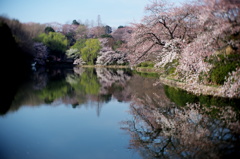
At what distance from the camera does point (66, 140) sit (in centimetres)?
548

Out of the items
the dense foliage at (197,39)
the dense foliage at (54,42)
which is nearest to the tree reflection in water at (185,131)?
the dense foliage at (197,39)

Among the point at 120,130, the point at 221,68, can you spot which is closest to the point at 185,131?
the point at 120,130

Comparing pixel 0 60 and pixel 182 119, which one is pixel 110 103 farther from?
pixel 0 60

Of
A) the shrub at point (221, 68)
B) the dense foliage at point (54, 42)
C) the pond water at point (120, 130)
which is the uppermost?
the dense foliage at point (54, 42)

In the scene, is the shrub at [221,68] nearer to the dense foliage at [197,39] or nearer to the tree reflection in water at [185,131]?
the dense foliage at [197,39]

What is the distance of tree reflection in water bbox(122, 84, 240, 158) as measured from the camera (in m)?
4.62

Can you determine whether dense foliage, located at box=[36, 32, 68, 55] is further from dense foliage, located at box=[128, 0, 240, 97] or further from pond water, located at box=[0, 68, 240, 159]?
pond water, located at box=[0, 68, 240, 159]

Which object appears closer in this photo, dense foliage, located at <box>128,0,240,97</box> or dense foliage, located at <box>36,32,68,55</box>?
dense foliage, located at <box>128,0,240,97</box>

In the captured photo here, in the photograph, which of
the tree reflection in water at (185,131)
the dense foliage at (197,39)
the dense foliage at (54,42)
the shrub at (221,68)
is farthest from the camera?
the dense foliage at (54,42)

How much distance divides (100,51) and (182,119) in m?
44.6

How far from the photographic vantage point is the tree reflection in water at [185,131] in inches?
182

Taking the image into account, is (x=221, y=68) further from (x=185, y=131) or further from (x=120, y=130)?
(x=120, y=130)

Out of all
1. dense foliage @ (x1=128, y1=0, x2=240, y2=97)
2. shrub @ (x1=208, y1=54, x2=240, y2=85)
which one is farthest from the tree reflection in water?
shrub @ (x1=208, y1=54, x2=240, y2=85)

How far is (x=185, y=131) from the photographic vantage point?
5.79 meters
